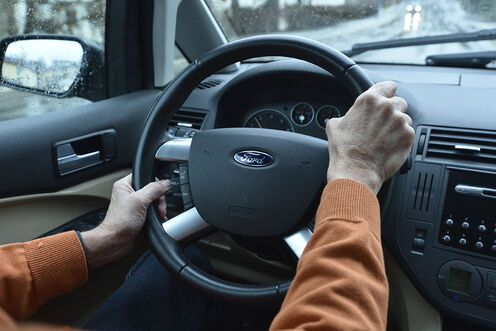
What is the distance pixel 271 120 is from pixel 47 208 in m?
0.77

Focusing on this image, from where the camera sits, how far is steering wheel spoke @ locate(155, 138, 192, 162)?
1.30 meters

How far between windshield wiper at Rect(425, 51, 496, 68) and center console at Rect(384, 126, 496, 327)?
0.55 m

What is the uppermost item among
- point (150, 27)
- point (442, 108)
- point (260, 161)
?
point (150, 27)

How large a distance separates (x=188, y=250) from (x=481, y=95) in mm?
1012

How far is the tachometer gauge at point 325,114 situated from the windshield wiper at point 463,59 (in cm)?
56

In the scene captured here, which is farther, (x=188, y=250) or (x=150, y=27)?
(x=150, y=27)

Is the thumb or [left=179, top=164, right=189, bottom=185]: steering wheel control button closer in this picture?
the thumb

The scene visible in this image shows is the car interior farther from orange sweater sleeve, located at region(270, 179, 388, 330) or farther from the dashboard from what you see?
orange sweater sleeve, located at region(270, 179, 388, 330)

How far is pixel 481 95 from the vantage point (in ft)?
4.57

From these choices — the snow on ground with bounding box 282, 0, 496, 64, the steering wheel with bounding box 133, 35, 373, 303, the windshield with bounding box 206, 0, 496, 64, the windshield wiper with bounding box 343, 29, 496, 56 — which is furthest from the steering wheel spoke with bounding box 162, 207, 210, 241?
the windshield wiper with bounding box 343, 29, 496, 56

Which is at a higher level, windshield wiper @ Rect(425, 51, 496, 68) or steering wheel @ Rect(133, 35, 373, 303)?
windshield wiper @ Rect(425, 51, 496, 68)

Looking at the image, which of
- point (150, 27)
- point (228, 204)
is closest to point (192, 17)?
point (150, 27)

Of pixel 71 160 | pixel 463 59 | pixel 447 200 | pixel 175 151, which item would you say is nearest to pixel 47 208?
pixel 71 160

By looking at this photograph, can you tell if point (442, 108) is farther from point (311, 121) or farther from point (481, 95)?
point (311, 121)
